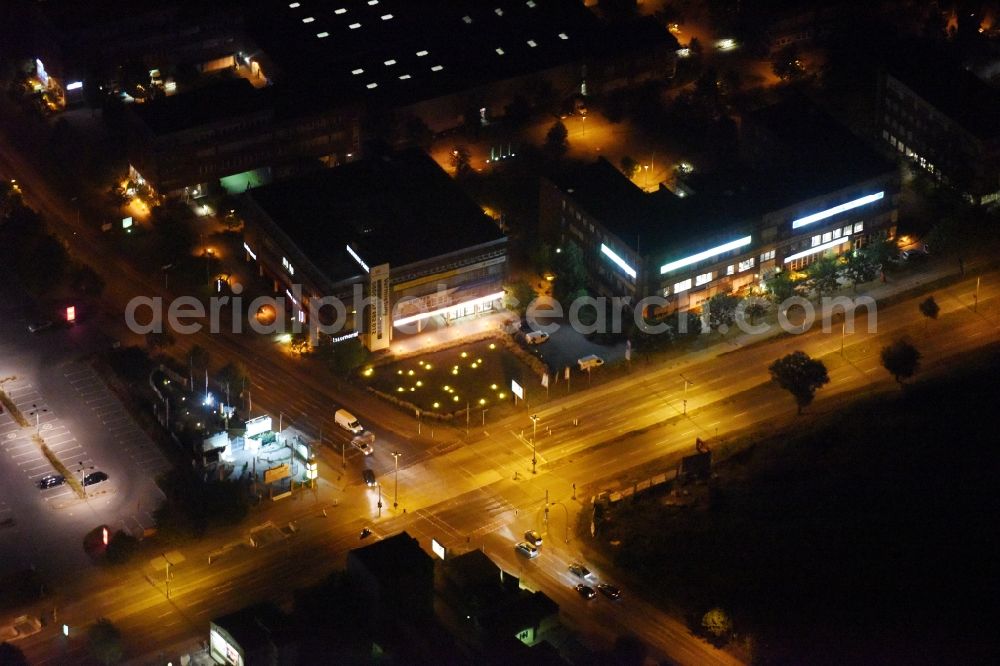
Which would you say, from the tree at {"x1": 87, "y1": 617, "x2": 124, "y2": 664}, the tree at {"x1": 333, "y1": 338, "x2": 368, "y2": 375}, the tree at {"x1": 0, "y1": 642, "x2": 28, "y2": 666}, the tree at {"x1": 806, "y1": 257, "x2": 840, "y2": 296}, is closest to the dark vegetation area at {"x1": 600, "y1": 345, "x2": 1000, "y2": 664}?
the tree at {"x1": 806, "y1": 257, "x2": 840, "y2": 296}

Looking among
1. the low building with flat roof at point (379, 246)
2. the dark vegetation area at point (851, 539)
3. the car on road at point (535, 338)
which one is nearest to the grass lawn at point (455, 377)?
the car on road at point (535, 338)

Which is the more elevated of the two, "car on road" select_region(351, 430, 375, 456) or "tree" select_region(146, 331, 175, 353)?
"tree" select_region(146, 331, 175, 353)

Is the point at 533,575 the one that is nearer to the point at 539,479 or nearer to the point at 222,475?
the point at 539,479

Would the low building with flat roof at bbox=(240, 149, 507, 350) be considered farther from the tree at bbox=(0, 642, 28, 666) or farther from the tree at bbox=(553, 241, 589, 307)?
the tree at bbox=(0, 642, 28, 666)

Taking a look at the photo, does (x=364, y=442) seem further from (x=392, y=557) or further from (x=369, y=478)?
(x=392, y=557)

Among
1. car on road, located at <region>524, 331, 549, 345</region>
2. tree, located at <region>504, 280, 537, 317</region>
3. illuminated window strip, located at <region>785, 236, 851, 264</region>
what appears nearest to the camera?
car on road, located at <region>524, 331, 549, 345</region>

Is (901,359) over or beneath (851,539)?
over

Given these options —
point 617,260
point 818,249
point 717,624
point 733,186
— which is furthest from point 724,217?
point 717,624

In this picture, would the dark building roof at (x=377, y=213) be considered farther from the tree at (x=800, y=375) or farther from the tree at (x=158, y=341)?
the tree at (x=800, y=375)
